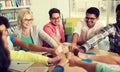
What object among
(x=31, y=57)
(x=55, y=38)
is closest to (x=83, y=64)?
(x=31, y=57)

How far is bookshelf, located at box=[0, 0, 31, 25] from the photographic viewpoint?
171 inches

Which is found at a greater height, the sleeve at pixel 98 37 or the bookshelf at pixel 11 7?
the bookshelf at pixel 11 7

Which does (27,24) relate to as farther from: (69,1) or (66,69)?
(69,1)

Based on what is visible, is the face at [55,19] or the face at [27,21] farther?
the face at [55,19]

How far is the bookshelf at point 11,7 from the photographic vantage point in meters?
4.34

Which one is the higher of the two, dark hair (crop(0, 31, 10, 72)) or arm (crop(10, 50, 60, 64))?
dark hair (crop(0, 31, 10, 72))

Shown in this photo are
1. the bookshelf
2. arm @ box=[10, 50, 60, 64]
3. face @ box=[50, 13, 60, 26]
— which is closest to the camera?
arm @ box=[10, 50, 60, 64]

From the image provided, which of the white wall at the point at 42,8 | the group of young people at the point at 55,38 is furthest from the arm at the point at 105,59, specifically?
the white wall at the point at 42,8

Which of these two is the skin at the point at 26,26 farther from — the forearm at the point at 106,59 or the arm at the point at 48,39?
the forearm at the point at 106,59

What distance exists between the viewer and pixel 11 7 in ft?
14.7

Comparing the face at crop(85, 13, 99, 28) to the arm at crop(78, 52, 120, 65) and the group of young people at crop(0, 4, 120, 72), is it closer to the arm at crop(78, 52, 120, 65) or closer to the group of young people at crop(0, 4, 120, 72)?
the group of young people at crop(0, 4, 120, 72)

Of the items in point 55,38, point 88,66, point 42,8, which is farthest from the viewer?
point 42,8

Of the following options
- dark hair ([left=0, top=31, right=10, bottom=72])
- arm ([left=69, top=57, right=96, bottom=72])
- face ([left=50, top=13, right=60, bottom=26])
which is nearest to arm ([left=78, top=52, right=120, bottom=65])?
arm ([left=69, top=57, right=96, bottom=72])

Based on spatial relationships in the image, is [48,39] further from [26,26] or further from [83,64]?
[83,64]
